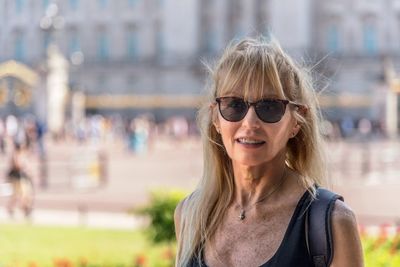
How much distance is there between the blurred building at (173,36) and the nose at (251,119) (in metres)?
52.7

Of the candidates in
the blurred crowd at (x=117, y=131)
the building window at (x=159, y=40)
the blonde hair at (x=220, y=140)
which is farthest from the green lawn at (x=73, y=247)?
the building window at (x=159, y=40)

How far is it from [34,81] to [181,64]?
20.9 metres

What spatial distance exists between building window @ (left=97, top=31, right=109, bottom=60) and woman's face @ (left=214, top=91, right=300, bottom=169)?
59.9 metres

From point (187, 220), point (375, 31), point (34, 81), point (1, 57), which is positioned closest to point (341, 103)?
point (375, 31)

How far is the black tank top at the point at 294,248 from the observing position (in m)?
2.52

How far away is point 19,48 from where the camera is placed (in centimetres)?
6209

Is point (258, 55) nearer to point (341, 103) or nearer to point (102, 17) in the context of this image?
point (341, 103)

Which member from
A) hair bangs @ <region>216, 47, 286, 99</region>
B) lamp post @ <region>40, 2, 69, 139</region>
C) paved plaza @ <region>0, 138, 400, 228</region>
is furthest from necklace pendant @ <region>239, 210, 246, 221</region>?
lamp post @ <region>40, 2, 69, 139</region>

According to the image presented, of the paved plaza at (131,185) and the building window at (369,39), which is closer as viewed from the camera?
the paved plaza at (131,185)

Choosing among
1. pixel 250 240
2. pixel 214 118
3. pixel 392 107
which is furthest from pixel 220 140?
pixel 392 107

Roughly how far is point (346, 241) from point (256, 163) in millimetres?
406

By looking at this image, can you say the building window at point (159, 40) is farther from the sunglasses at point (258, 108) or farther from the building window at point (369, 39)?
the sunglasses at point (258, 108)

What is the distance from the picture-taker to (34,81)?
131 feet

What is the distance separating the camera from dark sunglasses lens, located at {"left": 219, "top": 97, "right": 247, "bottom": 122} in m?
2.73
